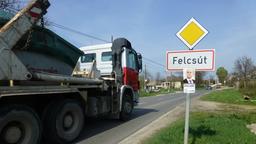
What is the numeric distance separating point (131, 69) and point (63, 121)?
5516mm

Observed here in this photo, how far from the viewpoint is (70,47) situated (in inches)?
394

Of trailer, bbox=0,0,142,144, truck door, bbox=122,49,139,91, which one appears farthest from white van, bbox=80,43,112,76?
trailer, bbox=0,0,142,144

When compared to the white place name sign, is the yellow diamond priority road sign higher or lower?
higher

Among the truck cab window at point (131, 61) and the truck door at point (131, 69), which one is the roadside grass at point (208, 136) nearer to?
the truck door at point (131, 69)

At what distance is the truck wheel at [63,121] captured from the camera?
839cm

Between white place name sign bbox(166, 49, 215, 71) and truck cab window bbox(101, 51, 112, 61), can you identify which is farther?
truck cab window bbox(101, 51, 112, 61)

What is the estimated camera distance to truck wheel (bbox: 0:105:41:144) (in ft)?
22.5

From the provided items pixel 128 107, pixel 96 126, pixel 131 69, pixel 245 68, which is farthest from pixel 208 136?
pixel 245 68

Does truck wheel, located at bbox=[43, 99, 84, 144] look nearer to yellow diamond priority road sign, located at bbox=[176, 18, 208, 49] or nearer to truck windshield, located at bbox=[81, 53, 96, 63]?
yellow diamond priority road sign, located at bbox=[176, 18, 208, 49]

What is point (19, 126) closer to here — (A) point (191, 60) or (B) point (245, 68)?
(A) point (191, 60)

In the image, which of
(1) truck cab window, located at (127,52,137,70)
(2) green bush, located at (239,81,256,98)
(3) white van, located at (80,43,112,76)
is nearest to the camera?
(3) white van, located at (80,43,112,76)

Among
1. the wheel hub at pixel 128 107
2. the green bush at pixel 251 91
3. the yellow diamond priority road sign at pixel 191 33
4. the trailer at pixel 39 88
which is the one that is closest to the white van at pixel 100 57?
the wheel hub at pixel 128 107

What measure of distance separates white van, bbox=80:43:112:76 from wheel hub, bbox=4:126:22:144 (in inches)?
237

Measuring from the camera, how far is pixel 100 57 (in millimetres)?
13570
